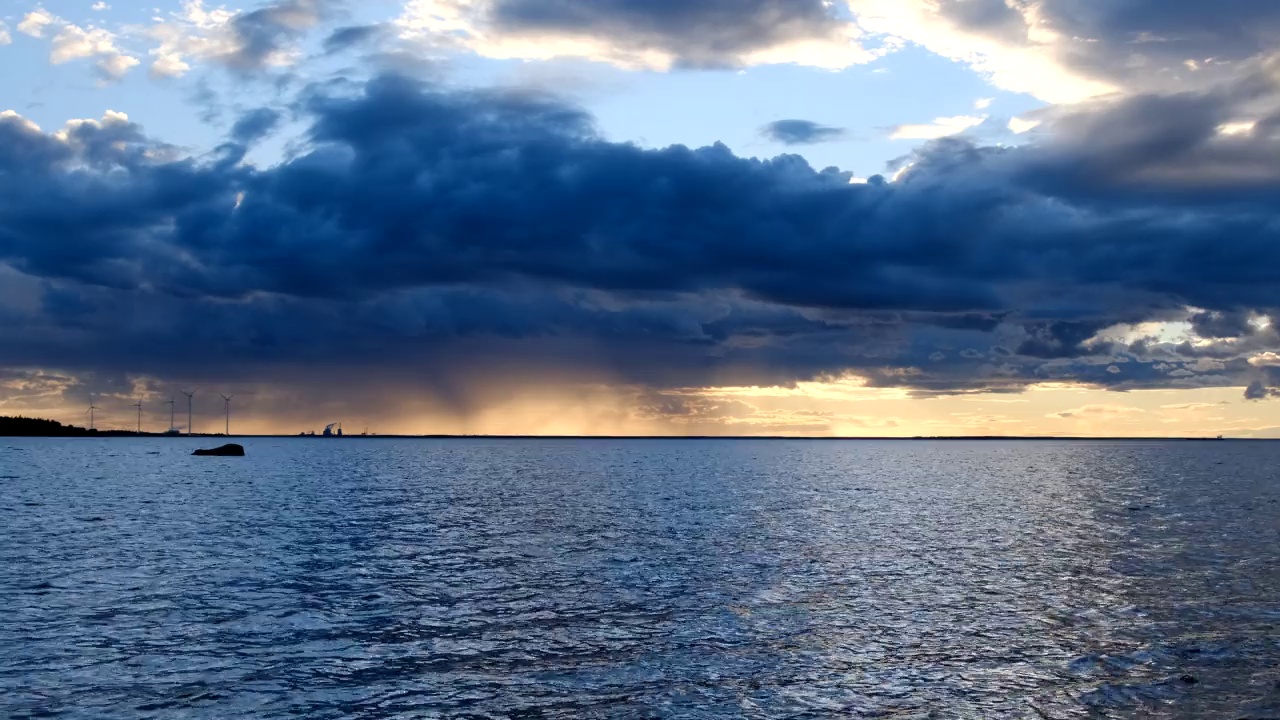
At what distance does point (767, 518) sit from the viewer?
86812 mm

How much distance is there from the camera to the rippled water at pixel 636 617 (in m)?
28.2

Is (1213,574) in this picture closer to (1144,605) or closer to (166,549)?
(1144,605)

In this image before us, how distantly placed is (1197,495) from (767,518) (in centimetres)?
6749

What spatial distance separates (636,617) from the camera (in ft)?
129

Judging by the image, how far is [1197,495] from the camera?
121 meters

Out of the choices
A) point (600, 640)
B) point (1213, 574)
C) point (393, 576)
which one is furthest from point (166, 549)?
point (1213, 574)

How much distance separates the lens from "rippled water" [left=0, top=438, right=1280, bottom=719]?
2819 centimetres

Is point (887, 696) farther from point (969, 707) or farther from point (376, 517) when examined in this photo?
point (376, 517)

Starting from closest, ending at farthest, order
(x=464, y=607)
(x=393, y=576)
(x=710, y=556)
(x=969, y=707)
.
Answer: (x=969, y=707), (x=464, y=607), (x=393, y=576), (x=710, y=556)

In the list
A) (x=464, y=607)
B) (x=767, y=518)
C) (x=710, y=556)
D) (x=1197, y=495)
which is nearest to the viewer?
(x=464, y=607)

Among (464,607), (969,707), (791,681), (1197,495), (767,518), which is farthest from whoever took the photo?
(1197,495)

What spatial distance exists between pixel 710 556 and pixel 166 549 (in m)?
34.5

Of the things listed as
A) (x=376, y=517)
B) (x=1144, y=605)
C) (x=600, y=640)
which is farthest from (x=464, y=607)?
(x=376, y=517)

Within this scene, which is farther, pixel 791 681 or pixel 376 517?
pixel 376 517
